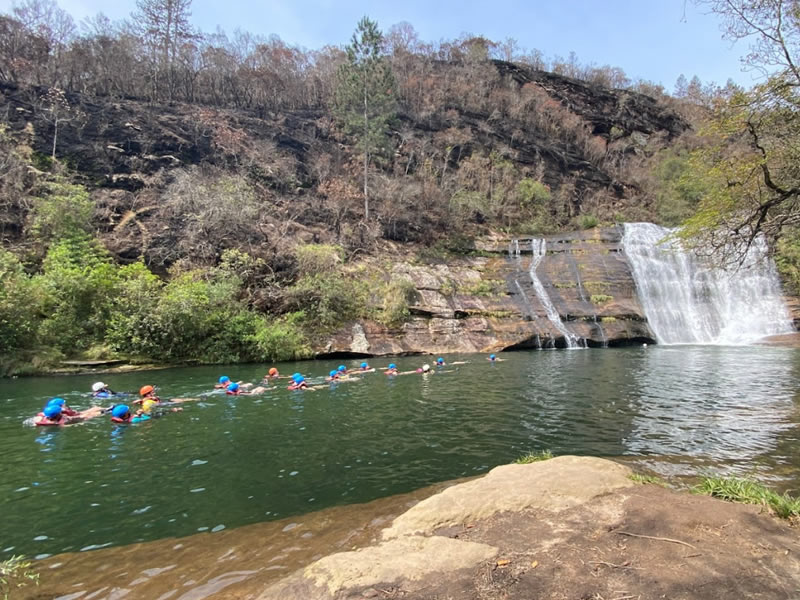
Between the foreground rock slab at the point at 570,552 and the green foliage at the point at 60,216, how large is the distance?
93.3 ft

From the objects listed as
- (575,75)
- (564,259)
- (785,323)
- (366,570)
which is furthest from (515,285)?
(575,75)

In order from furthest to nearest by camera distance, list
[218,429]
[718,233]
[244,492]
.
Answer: [218,429], [718,233], [244,492]

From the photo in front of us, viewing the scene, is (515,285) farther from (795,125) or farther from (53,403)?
(53,403)

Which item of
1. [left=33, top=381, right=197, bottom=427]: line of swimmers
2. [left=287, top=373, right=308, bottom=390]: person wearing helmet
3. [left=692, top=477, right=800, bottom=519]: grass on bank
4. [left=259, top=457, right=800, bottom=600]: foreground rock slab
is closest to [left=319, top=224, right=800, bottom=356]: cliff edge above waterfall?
[left=287, top=373, right=308, bottom=390]: person wearing helmet

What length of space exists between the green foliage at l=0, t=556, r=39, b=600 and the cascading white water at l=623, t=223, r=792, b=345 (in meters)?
32.5

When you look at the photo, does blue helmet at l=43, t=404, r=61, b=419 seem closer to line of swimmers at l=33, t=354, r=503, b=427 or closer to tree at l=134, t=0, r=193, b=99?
line of swimmers at l=33, t=354, r=503, b=427

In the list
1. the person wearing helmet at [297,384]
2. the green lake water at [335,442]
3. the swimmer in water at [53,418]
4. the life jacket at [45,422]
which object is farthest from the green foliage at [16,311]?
the person wearing helmet at [297,384]

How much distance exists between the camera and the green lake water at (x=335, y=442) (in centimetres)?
611

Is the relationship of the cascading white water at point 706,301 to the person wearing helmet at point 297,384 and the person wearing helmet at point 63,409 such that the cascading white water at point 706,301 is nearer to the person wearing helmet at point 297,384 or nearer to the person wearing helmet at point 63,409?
the person wearing helmet at point 297,384

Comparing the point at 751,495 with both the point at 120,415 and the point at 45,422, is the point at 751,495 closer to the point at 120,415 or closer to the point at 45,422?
the point at 120,415

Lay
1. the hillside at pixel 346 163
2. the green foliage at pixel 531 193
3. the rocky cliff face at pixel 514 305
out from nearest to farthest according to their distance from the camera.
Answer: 1. the rocky cliff face at pixel 514 305
2. the hillside at pixel 346 163
3. the green foliage at pixel 531 193

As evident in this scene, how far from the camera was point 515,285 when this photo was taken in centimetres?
3231

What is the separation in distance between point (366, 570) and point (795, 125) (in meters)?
10.4

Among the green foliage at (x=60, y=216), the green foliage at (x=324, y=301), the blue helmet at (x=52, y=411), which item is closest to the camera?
the blue helmet at (x=52, y=411)
